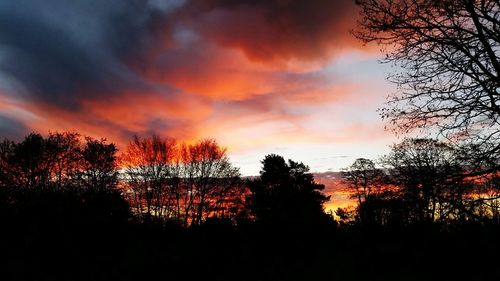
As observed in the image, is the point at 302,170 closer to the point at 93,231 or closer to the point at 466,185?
the point at 93,231

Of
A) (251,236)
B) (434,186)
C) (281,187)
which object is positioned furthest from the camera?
(281,187)

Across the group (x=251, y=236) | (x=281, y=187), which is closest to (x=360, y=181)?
(x=281, y=187)

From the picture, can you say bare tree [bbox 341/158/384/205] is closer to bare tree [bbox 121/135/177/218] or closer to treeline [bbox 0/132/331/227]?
treeline [bbox 0/132/331/227]

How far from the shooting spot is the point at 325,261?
64.2 ft

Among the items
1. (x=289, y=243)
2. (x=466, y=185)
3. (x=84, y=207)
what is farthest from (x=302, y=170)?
(x=466, y=185)

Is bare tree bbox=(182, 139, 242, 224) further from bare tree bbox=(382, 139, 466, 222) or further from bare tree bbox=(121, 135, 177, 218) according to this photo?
bare tree bbox=(382, 139, 466, 222)

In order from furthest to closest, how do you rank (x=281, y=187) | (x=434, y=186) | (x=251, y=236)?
(x=281, y=187) < (x=251, y=236) < (x=434, y=186)

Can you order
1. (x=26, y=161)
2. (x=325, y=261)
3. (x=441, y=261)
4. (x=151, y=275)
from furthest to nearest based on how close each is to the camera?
(x=26, y=161), (x=325, y=261), (x=441, y=261), (x=151, y=275)

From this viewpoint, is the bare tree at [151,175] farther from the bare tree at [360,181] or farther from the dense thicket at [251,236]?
the bare tree at [360,181]

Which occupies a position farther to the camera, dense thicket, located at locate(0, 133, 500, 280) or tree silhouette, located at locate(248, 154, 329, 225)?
tree silhouette, located at locate(248, 154, 329, 225)

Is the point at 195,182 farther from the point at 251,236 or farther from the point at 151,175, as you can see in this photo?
the point at 251,236

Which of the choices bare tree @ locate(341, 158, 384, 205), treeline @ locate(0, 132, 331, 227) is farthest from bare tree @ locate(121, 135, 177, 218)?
bare tree @ locate(341, 158, 384, 205)

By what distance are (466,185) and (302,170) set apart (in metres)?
34.7

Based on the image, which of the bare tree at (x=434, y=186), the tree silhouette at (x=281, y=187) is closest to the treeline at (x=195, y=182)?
the tree silhouette at (x=281, y=187)
